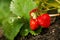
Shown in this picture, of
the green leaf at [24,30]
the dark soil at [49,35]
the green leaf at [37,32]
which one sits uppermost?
the green leaf at [24,30]

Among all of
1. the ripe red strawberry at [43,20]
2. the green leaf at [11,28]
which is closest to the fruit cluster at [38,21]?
the ripe red strawberry at [43,20]

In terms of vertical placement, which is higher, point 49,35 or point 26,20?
point 26,20

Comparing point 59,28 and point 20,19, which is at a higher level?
point 20,19

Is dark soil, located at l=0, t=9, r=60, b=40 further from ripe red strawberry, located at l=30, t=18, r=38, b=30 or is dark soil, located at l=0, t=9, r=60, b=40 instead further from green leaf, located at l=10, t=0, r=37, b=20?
green leaf, located at l=10, t=0, r=37, b=20

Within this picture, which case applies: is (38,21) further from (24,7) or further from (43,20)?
(24,7)

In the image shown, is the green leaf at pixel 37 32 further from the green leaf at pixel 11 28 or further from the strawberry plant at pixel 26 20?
the green leaf at pixel 11 28

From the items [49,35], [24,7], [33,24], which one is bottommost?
[49,35]

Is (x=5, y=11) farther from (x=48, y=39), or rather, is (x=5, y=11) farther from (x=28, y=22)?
(x=48, y=39)

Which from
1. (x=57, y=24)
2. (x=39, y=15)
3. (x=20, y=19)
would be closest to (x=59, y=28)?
(x=57, y=24)

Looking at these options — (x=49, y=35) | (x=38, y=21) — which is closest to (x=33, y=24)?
(x=38, y=21)
